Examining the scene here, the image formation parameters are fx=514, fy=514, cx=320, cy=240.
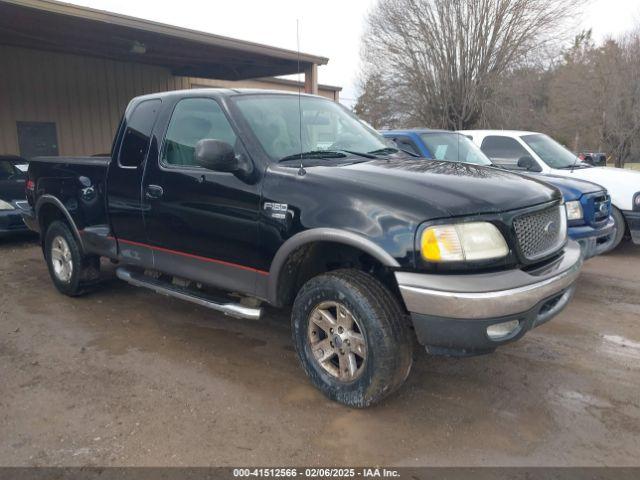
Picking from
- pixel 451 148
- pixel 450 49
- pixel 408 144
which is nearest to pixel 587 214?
pixel 451 148

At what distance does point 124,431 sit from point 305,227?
1.59 metres

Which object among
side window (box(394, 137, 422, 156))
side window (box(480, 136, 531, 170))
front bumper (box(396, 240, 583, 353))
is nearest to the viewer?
front bumper (box(396, 240, 583, 353))

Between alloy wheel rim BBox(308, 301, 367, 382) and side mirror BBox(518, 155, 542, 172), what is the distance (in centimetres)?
486

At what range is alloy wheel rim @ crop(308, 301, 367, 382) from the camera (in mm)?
3098

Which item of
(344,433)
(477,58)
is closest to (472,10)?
(477,58)

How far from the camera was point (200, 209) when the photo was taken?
379 centimetres

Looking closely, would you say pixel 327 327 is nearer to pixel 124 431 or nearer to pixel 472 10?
pixel 124 431

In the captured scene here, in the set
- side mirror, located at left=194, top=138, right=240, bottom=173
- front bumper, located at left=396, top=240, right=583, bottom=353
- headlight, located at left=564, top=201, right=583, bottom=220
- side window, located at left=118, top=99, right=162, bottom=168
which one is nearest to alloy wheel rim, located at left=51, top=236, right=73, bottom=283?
side window, located at left=118, top=99, right=162, bottom=168

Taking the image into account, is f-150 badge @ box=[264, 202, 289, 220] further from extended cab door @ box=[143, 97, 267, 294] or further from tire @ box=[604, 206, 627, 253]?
tire @ box=[604, 206, 627, 253]

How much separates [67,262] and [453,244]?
4.30m

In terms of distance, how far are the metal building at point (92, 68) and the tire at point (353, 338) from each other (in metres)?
8.61

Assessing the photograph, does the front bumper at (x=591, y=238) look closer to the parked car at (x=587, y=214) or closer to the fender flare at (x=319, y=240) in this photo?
the parked car at (x=587, y=214)

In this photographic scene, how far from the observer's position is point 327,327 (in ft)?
10.6

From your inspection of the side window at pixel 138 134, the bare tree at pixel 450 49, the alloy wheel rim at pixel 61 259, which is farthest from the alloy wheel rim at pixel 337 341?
the bare tree at pixel 450 49
